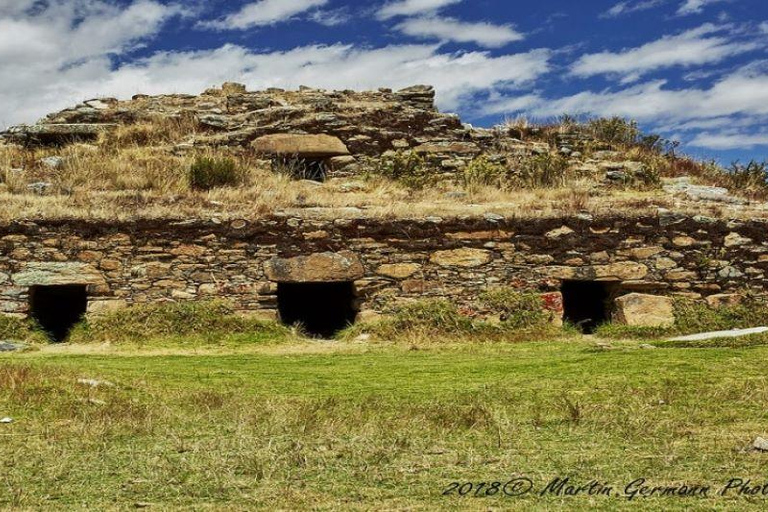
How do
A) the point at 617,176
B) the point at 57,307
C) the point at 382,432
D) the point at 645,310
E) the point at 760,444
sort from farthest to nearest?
1. the point at 617,176
2. the point at 57,307
3. the point at 645,310
4. the point at 382,432
5. the point at 760,444

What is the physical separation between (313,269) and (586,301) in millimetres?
5675

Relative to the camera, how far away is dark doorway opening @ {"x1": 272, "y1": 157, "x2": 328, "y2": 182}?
676 inches

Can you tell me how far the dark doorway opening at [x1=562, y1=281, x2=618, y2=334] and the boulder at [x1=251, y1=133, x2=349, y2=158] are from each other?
6379 millimetres

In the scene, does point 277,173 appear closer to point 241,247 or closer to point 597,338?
point 241,247

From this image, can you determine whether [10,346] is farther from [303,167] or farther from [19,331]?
[303,167]

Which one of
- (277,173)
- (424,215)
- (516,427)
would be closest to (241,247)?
(424,215)

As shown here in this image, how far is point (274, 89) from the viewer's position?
20.1 metres

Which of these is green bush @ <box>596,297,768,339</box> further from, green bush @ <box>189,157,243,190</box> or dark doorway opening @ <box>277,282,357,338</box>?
green bush @ <box>189,157,243,190</box>

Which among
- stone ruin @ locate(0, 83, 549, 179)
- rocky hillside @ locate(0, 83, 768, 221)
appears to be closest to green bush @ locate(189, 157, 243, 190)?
rocky hillside @ locate(0, 83, 768, 221)

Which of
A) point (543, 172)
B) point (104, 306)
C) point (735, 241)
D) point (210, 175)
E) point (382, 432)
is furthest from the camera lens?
point (543, 172)

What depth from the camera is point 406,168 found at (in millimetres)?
17219

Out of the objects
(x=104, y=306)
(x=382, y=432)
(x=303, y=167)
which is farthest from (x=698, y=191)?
(x=382, y=432)

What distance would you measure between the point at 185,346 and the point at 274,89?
1041 centimetres

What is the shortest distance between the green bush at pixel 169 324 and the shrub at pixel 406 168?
5885mm
